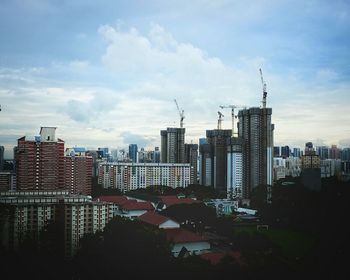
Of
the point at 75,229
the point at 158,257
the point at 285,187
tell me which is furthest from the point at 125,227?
the point at 285,187

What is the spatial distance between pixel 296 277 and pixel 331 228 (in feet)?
7.37

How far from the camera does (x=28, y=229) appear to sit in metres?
5.13

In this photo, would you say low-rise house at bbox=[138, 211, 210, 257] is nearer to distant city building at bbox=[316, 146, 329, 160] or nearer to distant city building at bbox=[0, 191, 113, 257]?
distant city building at bbox=[0, 191, 113, 257]

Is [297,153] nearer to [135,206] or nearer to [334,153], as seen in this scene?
[334,153]

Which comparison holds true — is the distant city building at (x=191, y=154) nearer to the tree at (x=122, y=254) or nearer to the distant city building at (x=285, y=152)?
the distant city building at (x=285, y=152)

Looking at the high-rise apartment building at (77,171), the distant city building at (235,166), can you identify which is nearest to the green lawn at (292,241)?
the distant city building at (235,166)

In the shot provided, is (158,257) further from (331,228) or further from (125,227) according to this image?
(331,228)

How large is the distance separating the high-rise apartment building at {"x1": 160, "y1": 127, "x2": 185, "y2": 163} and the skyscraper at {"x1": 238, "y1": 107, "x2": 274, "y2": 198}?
3343mm

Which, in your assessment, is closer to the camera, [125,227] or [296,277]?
[296,277]

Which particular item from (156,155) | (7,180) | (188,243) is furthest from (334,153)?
(156,155)

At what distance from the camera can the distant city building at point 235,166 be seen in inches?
440

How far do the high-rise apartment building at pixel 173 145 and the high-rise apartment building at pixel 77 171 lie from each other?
508cm

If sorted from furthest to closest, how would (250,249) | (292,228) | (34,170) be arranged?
(34,170)
(292,228)
(250,249)

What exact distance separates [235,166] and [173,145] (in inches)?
137
